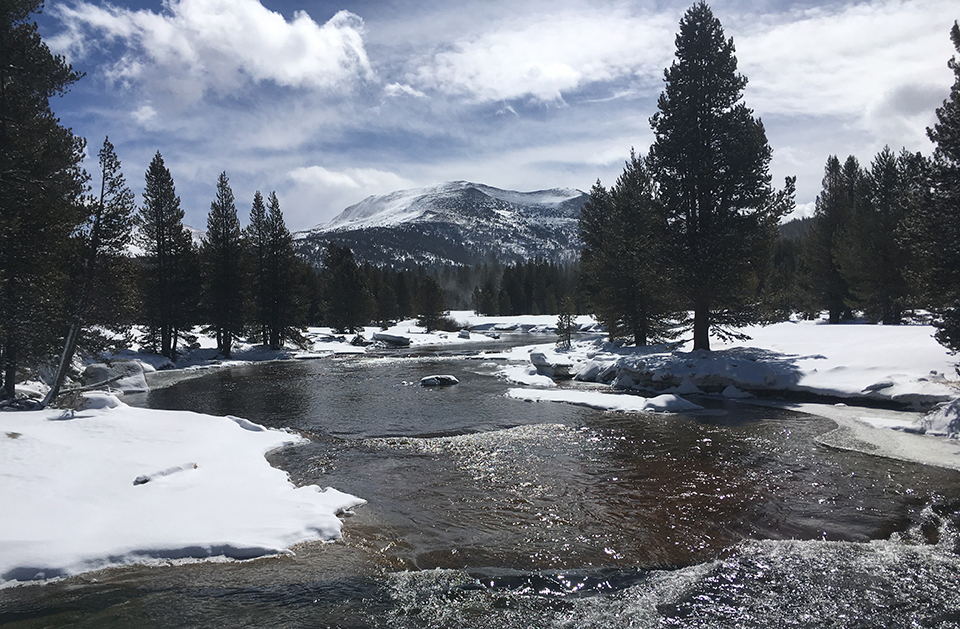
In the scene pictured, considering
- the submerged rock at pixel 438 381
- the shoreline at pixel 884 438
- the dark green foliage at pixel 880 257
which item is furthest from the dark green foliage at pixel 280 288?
the dark green foliage at pixel 880 257

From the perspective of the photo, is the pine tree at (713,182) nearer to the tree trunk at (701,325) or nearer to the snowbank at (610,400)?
the tree trunk at (701,325)

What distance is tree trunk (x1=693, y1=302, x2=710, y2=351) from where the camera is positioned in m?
22.5

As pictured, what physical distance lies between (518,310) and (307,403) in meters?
89.4

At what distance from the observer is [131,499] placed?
770 centimetres

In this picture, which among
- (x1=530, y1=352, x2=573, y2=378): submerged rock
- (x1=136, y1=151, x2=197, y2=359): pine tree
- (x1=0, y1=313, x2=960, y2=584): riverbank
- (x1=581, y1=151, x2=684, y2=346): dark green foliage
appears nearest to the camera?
(x1=0, y1=313, x2=960, y2=584): riverbank

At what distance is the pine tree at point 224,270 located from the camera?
134 feet

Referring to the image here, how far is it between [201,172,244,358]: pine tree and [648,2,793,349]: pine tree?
1331 inches

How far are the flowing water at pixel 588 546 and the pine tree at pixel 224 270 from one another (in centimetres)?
3116

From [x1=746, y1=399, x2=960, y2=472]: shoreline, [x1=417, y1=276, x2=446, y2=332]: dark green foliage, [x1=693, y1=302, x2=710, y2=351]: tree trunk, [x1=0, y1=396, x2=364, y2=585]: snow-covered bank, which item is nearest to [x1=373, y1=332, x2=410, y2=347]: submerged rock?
[x1=417, y1=276, x2=446, y2=332]: dark green foliage

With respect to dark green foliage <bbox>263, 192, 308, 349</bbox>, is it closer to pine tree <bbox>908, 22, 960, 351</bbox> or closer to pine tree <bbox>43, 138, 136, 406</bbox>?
pine tree <bbox>43, 138, 136, 406</bbox>

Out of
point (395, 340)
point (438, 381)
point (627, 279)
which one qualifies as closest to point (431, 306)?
point (395, 340)

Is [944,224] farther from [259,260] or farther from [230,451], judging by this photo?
[259,260]

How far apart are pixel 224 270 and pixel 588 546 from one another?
42.2 m

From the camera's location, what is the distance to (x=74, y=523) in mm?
6766
